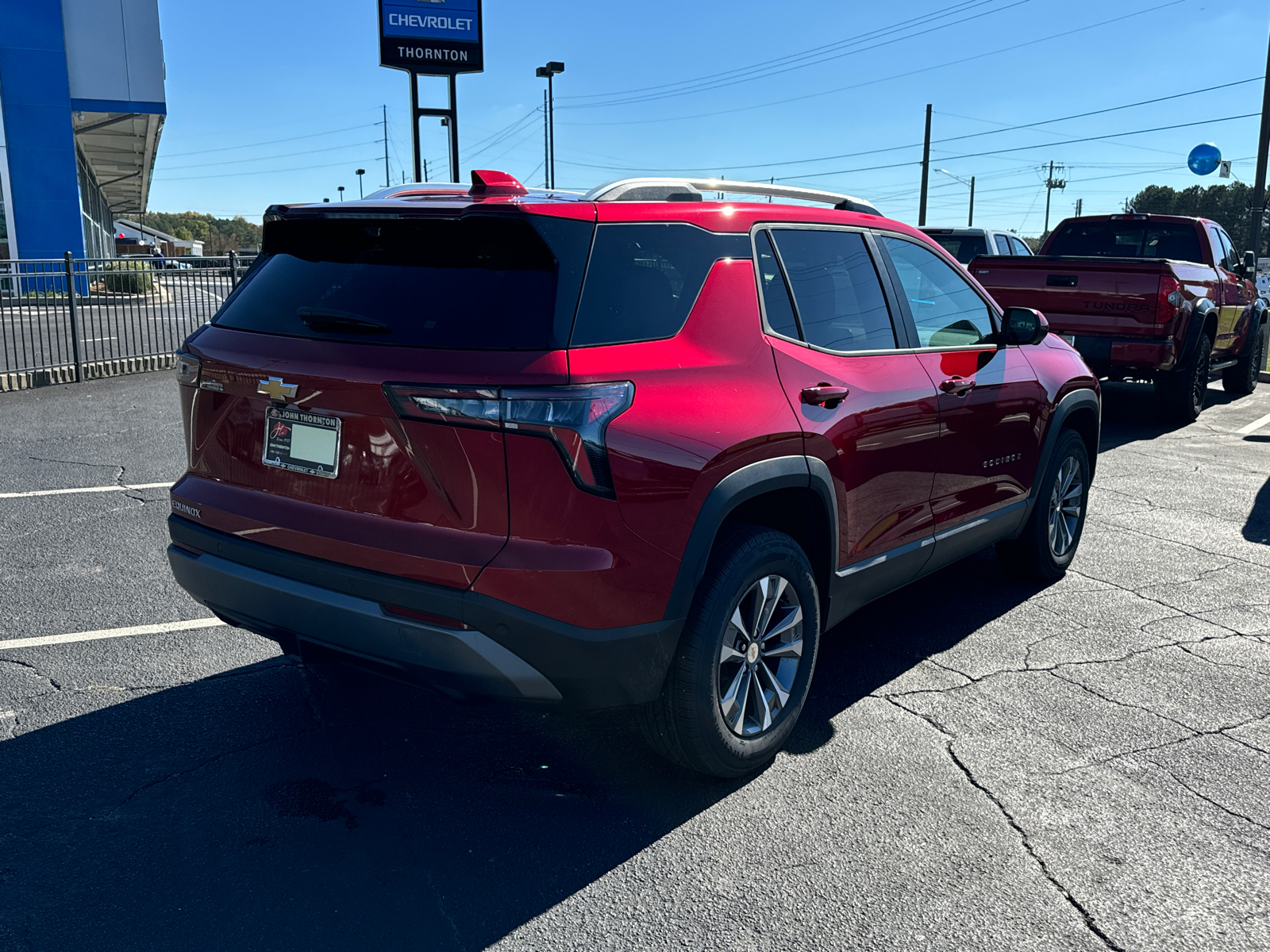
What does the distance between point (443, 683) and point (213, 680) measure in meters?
1.67

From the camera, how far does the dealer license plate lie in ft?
9.77

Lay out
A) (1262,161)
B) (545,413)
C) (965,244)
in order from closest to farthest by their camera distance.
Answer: (545,413) < (965,244) < (1262,161)

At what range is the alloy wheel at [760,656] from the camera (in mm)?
3307

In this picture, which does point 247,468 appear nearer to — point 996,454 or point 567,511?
point 567,511

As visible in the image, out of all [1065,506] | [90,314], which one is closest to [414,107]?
[90,314]

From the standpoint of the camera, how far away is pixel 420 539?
2.84 m

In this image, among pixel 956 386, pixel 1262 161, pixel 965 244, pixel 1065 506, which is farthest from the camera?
pixel 1262 161

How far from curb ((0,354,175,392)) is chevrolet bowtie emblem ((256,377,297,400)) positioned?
10.7 metres

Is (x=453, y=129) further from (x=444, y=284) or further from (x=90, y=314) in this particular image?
(x=444, y=284)

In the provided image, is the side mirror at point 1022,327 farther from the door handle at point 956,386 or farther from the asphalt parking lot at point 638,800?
the asphalt parking lot at point 638,800

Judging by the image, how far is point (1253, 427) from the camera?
11047 mm

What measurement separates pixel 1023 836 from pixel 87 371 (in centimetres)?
1298

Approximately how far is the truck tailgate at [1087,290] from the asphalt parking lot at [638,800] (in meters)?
5.42

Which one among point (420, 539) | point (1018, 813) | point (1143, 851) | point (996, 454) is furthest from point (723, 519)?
point (996, 454)
